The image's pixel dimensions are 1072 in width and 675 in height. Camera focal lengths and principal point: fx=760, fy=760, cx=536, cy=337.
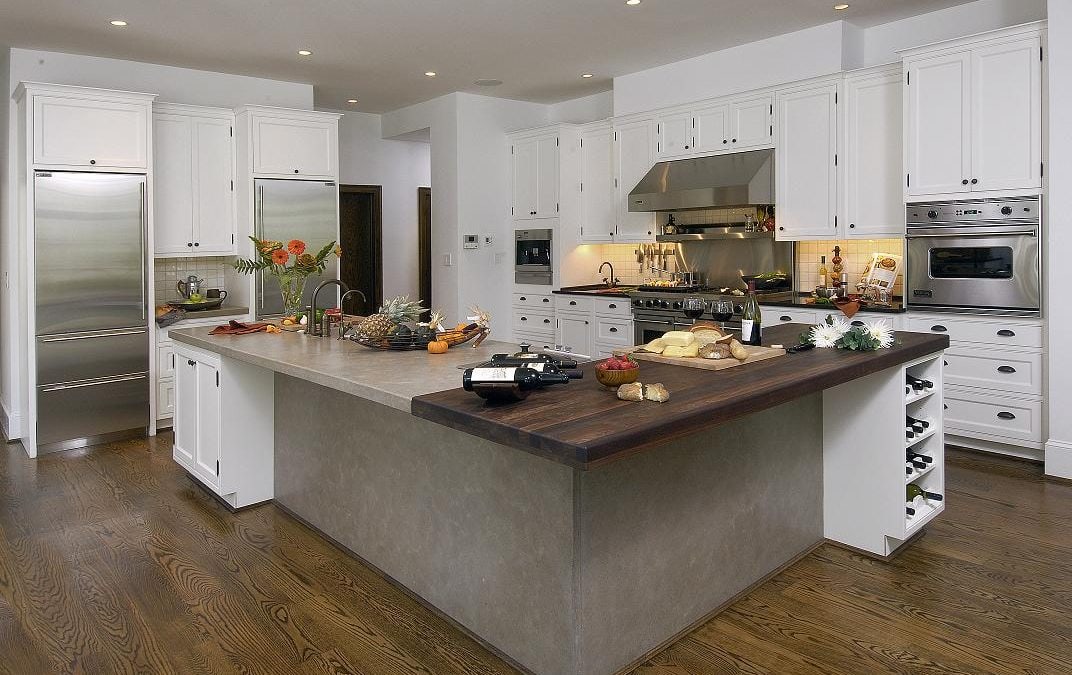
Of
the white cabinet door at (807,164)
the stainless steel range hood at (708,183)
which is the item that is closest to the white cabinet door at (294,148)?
the stainless steel range hood at (708,183)

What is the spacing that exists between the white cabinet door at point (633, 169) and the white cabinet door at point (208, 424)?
13.1 feet

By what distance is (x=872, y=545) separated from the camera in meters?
3.21

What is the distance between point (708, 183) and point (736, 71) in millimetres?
913

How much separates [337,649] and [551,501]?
3.10 feet

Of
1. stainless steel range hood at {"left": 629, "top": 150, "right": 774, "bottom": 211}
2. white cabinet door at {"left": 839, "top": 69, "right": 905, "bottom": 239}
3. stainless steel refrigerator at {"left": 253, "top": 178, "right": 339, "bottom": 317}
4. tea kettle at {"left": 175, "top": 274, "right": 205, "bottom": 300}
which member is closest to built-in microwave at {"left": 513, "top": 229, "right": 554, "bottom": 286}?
stainless steel range hood at {"left": 629, "top": 150, "right": 774, "bottom": 211}

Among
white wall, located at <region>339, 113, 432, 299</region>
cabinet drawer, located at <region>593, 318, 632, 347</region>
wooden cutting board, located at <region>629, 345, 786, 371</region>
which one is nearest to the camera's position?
wooden cutting board, located at <region>629, 345, 786, 371</region>

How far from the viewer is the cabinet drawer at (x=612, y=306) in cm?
654

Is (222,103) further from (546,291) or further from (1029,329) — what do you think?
(1029,329)

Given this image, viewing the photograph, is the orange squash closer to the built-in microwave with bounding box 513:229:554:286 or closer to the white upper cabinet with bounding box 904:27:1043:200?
the white upper cabinet with bounding box 904:27:1043:200

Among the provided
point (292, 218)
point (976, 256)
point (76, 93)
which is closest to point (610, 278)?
point (292, 218)

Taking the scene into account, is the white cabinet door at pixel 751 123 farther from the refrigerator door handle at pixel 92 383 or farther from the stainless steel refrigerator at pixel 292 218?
the refrigerator door handle at pixel 92 383

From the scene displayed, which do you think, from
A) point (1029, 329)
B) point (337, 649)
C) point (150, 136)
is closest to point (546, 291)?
point (150, 136)

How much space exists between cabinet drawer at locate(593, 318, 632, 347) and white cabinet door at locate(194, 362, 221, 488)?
3549 mm

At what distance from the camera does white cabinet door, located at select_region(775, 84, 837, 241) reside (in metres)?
5.38
